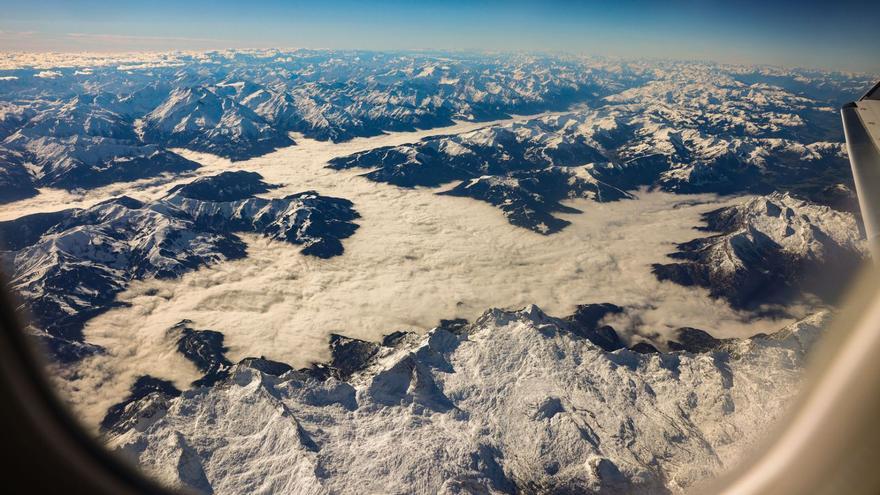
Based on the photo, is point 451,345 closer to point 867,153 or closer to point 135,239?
point 867,153

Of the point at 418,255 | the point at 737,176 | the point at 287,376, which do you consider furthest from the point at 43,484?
the point at 737,176

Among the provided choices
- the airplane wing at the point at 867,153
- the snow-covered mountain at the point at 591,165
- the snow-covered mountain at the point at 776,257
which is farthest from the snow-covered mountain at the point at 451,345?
the airplane wing at the point at 867,153

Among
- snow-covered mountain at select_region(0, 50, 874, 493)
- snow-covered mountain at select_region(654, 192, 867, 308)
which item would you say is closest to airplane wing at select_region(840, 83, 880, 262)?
snow-covered mountain at select_region(0, 50, 874, 493)

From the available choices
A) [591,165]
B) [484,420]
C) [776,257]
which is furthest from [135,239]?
[591,165]

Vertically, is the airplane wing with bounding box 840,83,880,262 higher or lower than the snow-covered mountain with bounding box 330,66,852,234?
higher

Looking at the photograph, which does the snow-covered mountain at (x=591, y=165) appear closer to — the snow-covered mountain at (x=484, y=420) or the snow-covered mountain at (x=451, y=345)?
the snow-covered mountain at (x=451, y=345)

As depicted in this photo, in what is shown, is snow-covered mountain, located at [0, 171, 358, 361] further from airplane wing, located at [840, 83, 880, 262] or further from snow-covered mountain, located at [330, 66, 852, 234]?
airplane wing, located at [840, 83, 880, 262]

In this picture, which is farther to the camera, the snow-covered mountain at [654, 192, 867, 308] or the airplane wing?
the snow-covered mountain at [654, 192, 867, 308]
